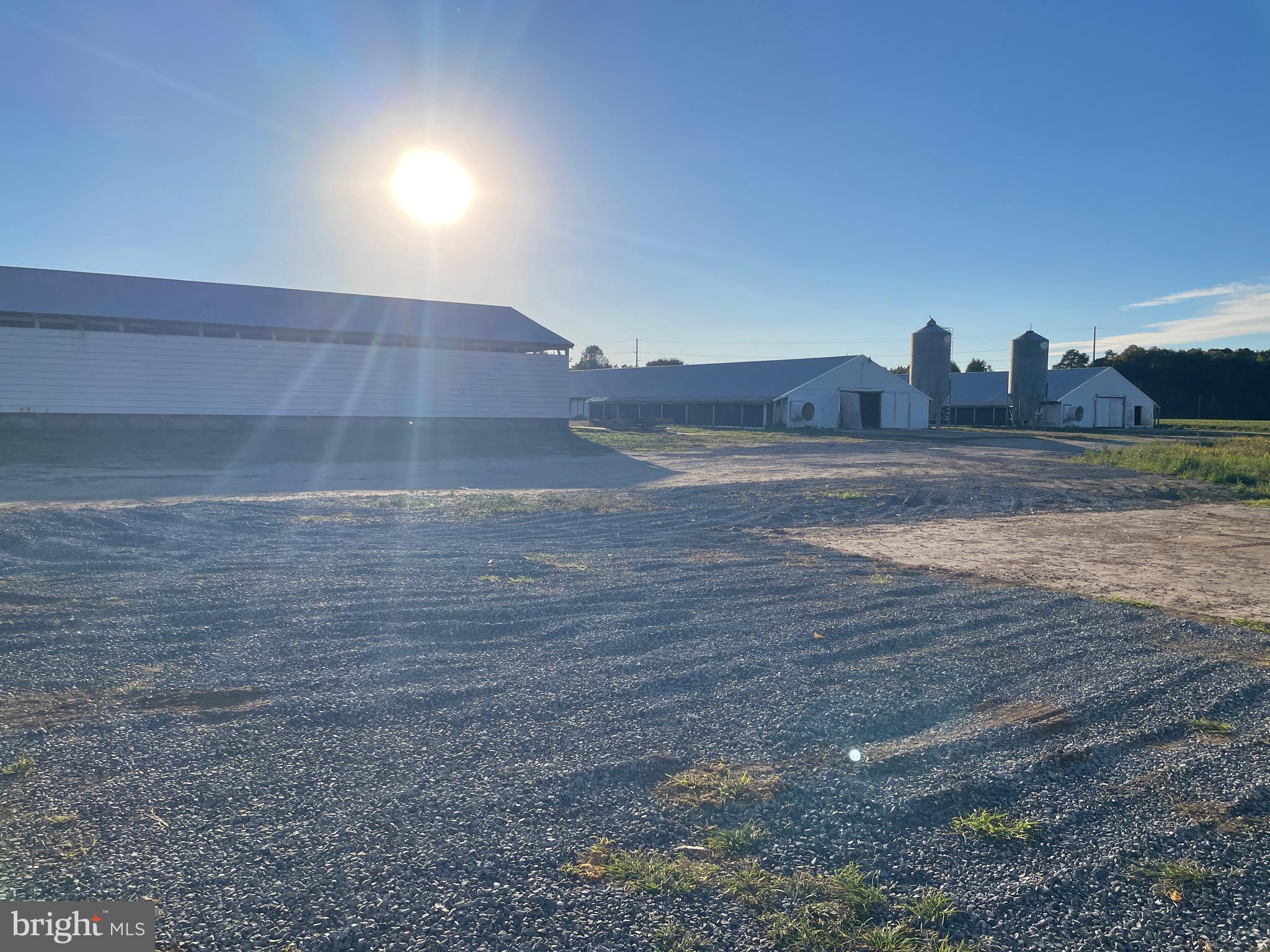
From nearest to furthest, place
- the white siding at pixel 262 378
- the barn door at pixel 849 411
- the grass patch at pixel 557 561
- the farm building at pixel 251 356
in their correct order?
the grass patch at pixel 557 561, the white siding at pixel 262 378, the farm building at pixel 251 356, the barn door at pixel 849 411

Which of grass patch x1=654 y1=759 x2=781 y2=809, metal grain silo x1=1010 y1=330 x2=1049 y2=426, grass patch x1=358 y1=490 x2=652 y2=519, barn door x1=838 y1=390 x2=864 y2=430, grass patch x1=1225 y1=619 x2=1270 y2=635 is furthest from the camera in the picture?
metal grain silo x1=1010 y1=330 x2=1049 y2=426

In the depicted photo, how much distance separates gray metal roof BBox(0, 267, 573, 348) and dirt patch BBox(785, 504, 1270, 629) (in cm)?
2730

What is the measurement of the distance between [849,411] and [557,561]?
45.4 m

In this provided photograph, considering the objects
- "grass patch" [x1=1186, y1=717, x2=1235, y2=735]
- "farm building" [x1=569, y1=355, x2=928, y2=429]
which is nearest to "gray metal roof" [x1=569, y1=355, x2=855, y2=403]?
"farm building" [x1=569, y1=355, x2=928, y2=429]

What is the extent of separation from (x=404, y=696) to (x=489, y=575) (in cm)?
365

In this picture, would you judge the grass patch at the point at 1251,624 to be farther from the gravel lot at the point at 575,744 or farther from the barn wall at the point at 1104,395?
the barn wall at the point at 1104,395

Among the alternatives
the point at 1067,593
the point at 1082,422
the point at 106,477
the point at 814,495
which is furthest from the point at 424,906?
the point at 1082,422

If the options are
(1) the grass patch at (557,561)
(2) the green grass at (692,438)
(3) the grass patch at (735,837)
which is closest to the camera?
(3) the grass patch at (735,837)

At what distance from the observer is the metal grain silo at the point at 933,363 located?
188 ft

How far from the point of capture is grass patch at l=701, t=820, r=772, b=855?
3492 millimetres

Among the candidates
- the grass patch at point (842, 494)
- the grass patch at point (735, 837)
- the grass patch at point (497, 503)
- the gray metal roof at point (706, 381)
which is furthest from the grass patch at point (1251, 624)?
the gray metal roof at point (706, 381)

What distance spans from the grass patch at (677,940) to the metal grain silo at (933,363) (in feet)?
191

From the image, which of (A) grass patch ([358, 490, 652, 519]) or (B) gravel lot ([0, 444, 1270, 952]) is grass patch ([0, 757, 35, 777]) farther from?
(A) grass patch ([358, 490, 652, 519])

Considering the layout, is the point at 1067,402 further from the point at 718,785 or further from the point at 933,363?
the point at 718,785
